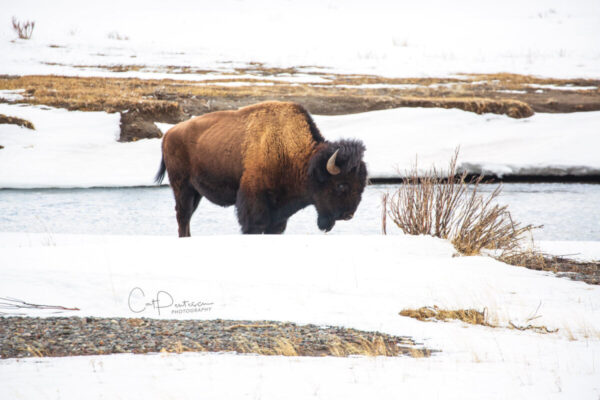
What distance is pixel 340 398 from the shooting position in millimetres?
3100

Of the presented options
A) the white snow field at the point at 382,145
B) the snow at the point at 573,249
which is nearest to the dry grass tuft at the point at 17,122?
the white snow field at the point at 382,145

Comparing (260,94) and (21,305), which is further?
(260,94)

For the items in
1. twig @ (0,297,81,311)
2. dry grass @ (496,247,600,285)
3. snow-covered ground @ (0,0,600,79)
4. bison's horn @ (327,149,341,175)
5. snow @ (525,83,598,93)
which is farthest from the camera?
snow-covered ground @ (0,0,600,79)

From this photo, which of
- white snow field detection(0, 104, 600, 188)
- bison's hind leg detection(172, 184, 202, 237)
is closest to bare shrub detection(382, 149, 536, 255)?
bison's hind leg detection(172, 184, 202, 237)

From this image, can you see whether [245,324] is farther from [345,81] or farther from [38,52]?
[38,52]

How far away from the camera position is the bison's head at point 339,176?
772cm

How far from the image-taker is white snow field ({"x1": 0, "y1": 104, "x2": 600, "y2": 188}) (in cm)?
1546

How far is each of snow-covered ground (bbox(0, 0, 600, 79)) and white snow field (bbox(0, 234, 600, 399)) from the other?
21.3 metres

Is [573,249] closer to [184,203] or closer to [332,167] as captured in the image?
[332,167]

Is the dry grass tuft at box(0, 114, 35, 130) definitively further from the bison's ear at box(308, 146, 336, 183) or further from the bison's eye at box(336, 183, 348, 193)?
the bison's eye at box(336, 183, 348, 193)

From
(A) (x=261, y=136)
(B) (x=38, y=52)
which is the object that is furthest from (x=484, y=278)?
(B) (x=38, y=52)

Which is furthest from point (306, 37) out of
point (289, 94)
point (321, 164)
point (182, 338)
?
point (182, 338)

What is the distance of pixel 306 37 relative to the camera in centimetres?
4147

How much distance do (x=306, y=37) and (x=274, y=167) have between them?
34523mm
